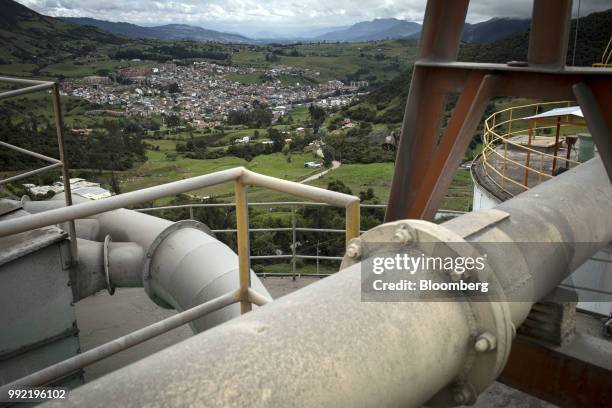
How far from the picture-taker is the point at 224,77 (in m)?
108

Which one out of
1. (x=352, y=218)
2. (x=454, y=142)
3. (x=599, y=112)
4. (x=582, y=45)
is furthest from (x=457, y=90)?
(x=582, y=45)

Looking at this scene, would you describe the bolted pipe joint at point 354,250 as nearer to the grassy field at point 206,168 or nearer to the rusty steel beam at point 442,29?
the rusty steel beam at point 442,29

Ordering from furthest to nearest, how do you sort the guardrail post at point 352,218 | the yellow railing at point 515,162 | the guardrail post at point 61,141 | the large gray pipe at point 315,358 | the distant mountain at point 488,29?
the distant mountain at point 488,29
the yellow railing at point 515,162
the guardrail post at point 61,141
the guardrail post at point 352,218
the large gray pipe at point 315,358

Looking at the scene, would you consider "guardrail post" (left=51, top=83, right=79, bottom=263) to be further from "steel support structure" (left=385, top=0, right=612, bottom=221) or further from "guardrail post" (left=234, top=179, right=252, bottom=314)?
"steel support structure" (left=385, top=0, right=612, bottom=221)

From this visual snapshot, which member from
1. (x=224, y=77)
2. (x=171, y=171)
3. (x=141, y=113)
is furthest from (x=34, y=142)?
(x=224, y=77)

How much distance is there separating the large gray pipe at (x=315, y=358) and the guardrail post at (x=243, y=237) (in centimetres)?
77

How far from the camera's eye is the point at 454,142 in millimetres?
3146

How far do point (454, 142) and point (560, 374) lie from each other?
1532 mm

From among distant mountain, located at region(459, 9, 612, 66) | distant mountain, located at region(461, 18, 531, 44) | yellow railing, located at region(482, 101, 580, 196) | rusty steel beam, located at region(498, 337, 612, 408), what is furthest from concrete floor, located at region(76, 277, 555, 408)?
distant mountain, located at region(461, 18, 531, 44)

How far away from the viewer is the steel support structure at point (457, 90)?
8.95ft

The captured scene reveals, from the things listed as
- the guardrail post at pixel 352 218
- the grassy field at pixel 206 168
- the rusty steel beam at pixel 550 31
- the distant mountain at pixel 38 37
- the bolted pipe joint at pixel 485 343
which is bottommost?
the grassy field at pixel 206 168

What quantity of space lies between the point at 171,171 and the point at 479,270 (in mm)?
45176

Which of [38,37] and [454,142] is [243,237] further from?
[38,37]

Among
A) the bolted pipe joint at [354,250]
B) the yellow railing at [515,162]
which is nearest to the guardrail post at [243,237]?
the bolted pipe joint at [354,250]
